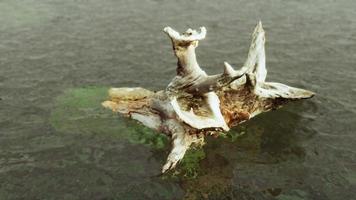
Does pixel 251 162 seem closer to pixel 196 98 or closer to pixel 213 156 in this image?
pixel 213 156

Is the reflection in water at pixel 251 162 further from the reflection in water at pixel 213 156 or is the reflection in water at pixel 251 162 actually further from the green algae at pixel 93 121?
the green algae at pixel 93 121

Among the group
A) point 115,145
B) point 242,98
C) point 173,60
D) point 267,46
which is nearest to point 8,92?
point 115,145

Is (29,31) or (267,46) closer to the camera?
(267,46)

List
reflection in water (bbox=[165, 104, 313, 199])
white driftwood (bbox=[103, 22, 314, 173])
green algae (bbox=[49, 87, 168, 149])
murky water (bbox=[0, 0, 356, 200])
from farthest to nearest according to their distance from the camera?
green algae (bbox=[49, 87, 168, 149]) → white driftwood (bbox=[103, 22, 314, 173]) → murky water (bbox=[0, 0, 356, 200]) → reflection in water (bbox=[165, 104, 313, 199])

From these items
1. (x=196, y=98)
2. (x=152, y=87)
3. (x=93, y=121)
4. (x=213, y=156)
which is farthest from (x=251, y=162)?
(x=152, y=87)

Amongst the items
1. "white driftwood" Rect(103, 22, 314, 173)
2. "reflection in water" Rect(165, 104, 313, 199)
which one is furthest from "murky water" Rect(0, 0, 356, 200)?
"white driftwood" Rect(103, 22, 314, 173)

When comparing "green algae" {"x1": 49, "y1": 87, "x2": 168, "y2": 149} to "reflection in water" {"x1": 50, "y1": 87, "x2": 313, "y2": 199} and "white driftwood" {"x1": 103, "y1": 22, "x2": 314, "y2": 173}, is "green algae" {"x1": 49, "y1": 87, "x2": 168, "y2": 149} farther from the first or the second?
"white driftwood" {"x1": 103, "y1": 22, "x2": 314, "y2": 173}

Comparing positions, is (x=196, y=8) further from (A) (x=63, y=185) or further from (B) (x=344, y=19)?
(A) (x=63, y=185)
